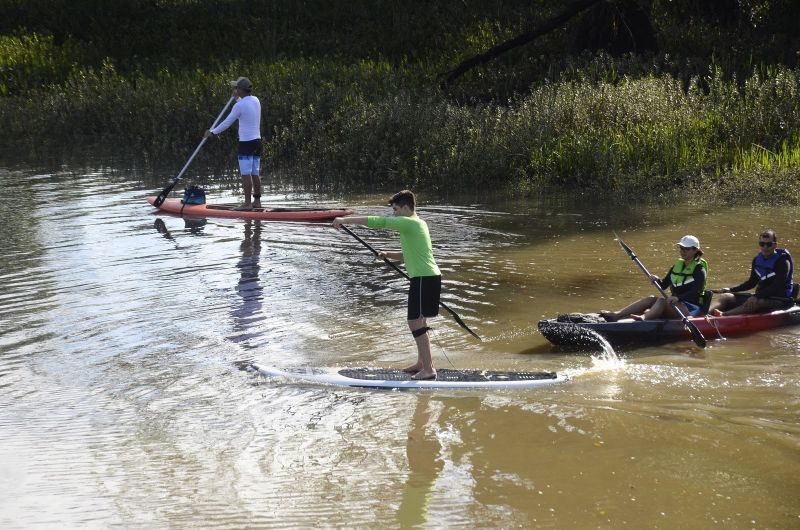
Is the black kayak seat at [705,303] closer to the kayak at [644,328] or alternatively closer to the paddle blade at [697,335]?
the kayak at [644,328]

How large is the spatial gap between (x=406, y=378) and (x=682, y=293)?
319 cm

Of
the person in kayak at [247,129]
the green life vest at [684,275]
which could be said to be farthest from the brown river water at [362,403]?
the person in kayak at [247,129]

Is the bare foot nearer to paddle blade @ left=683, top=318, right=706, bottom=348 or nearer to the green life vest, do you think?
paddle blade @ left=683, top=318, right=706, bottom=348

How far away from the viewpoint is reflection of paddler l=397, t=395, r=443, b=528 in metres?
6.54

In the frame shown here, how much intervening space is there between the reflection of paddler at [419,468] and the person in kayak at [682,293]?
112 inches

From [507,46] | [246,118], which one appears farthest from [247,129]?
[507,46]

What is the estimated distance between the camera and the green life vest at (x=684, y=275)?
10.4 m

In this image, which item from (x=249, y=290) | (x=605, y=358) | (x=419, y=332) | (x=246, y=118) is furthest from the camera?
(x=246, y=118)

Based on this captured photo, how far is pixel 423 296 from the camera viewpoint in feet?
29.0

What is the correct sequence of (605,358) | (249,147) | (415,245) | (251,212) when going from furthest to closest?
(251,212), (249,147), (605,358), (415,245)

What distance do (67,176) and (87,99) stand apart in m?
6.31

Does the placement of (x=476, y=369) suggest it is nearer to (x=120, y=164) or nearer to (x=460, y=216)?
(x=460, y=216)

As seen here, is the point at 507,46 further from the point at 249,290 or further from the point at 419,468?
the point at 419,468

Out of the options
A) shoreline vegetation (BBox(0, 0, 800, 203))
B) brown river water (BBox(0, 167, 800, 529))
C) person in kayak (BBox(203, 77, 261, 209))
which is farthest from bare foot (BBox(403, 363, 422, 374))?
shoreline vegetation (BBox(0, 0, 800, 203))
